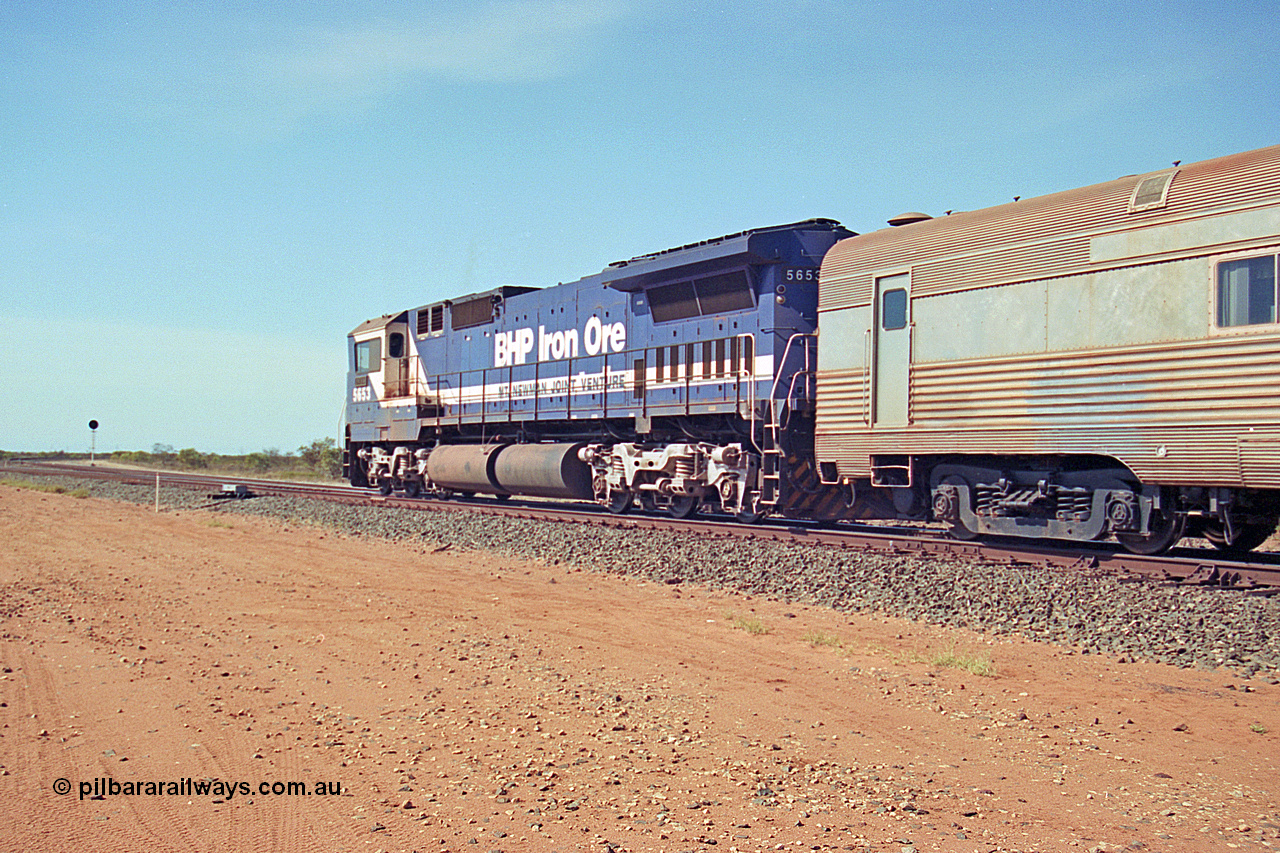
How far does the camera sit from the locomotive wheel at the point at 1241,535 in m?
9.33

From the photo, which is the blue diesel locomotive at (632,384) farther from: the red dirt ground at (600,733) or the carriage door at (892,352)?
the red dirt ground at (600,733)

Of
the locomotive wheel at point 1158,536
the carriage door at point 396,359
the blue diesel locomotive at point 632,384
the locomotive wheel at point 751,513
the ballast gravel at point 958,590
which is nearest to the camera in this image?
the ballast gravel at point 958,590

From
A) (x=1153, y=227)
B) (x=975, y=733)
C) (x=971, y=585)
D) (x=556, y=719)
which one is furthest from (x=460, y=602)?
(x=1153, y=227)

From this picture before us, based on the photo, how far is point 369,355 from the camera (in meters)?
25.1

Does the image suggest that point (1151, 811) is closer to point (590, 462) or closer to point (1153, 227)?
point (1153, 227)

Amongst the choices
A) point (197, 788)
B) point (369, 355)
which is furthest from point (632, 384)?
point (197, 788)

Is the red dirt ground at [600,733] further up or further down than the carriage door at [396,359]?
further down

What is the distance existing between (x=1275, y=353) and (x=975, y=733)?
4889mm

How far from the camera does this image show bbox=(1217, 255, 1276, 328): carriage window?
8156mm

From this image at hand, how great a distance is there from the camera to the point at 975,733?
5.45m

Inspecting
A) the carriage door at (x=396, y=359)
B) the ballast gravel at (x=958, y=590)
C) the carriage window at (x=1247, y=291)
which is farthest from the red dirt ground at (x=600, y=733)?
the carriage door at (x=396, y=359)

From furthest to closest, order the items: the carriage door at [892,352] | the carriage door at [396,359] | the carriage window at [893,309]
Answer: the carriage door at [396,359] → the carriage window at [893,309] → the carriage door at [892,352]

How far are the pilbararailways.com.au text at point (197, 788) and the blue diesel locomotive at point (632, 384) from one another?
29.9ft

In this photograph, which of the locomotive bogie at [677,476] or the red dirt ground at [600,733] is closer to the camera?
the red dirt ground at [600,733]
